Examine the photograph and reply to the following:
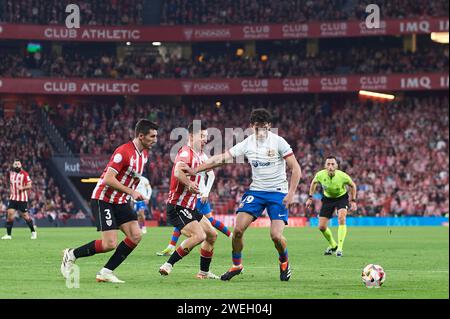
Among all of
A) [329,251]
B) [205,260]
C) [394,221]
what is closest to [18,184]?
[329,251]

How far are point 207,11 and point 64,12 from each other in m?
9.38

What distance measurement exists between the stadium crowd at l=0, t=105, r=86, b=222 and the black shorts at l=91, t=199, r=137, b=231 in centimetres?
3553

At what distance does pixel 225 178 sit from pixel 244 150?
4060cm

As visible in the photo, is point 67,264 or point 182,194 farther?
point 182,194

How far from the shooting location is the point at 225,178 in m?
56.0

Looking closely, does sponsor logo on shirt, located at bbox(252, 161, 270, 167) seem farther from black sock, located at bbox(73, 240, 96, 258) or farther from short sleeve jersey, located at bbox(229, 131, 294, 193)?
black sock, located at bbox(73, 240, 96, 258)

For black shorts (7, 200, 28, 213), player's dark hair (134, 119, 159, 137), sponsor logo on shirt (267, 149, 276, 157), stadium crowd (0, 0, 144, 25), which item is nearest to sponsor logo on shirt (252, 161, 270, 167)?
sponsor logo on shirt (267, 149, 276, 157)

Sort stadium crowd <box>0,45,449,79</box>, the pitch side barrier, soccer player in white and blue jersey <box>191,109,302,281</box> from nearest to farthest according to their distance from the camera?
soccer player in white and blue jersey <box>191,109,302,281</box> < the pitch side barrier < stadium crowd <box>0,45,449,79</box>

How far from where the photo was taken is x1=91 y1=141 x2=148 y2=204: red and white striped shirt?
1433 cm

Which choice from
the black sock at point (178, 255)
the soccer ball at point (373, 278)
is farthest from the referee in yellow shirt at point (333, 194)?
the soccer ball at point (373, 278)

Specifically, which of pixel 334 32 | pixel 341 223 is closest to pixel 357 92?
pixel 334 32

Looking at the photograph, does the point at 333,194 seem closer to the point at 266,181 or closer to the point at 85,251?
the point at 266,181

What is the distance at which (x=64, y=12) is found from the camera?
2456 inches
